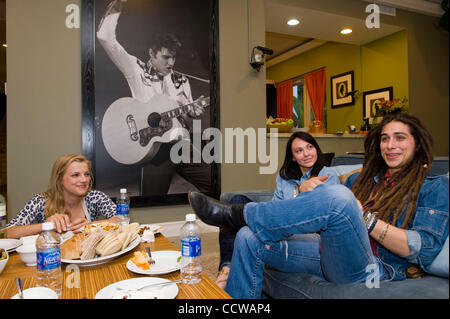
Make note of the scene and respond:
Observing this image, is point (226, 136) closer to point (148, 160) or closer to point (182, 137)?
point (182, 137)

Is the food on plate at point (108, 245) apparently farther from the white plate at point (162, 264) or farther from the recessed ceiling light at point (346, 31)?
the recessed ceiling light at point (346, 31)

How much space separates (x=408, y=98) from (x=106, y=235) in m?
4.40

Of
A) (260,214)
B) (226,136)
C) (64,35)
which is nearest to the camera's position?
(260,214)

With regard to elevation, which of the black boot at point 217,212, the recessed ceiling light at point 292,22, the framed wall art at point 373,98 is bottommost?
the black boot at point 217,212

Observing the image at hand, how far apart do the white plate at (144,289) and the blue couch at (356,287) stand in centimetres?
55

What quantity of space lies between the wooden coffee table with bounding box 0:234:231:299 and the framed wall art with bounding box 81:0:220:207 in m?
1.83

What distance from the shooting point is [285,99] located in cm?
701

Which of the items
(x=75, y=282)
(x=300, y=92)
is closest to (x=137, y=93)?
(x=75, y=282)

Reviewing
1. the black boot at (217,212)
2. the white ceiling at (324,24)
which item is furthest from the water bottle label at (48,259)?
the white ceiling at (324,24)

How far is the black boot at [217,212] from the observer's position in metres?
1.32

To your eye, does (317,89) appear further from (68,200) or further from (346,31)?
(68,200)

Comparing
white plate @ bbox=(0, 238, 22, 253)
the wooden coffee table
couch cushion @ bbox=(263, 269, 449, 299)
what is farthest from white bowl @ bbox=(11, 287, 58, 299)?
couch cushion @ bbox=(263, 269, 449, 299)

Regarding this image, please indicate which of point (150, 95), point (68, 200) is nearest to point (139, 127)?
point (150, 95)

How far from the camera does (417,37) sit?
163 inches
